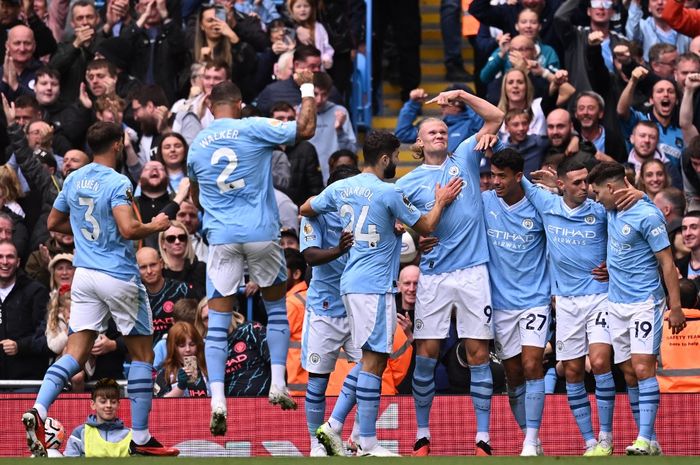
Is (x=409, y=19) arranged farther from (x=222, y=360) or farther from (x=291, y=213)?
A: (x=222, y=360)

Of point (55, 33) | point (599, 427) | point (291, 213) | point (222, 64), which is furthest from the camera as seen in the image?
point (55, 33)

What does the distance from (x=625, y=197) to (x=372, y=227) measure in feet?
6.60

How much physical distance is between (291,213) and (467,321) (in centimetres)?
392

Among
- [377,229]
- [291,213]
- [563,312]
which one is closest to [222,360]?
[377,229]

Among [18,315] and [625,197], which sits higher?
[625,197]

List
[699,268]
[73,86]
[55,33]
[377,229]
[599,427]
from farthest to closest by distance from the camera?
[55,33]
[73,86]
[699,268]
[599,427]
[377,229]

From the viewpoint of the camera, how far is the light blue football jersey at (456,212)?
13367mm

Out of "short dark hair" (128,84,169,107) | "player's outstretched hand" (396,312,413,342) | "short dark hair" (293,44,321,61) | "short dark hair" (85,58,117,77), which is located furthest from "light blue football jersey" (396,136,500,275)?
"short dark hair" (85,58,117,77)

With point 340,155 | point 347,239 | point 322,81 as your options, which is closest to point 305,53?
point 322,81

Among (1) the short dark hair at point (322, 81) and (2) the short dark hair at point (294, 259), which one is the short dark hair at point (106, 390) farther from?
(1) the short dark hair at point (322, 81)

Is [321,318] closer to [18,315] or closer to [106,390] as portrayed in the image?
[106,390]

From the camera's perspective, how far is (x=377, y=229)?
42.6 ft

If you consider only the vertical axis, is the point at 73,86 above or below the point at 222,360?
above

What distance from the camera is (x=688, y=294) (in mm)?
14852
